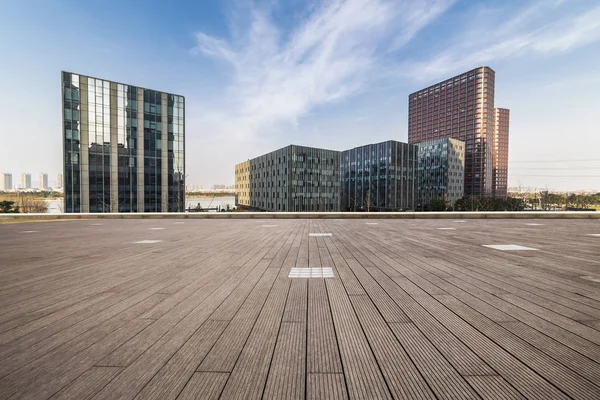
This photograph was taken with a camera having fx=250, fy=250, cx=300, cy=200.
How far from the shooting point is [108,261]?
17.7ft

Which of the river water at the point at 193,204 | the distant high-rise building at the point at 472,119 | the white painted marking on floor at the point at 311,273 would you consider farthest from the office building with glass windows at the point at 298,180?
the distant high-rise building at the point at 472,119

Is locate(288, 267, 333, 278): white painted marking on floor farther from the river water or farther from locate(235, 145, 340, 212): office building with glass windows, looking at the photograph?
locate(235, 145, 340, 212): office building with glass windows

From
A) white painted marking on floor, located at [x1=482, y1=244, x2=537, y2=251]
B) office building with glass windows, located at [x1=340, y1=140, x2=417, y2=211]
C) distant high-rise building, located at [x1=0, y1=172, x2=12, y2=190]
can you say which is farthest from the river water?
distant high-rise building, located at [x1=0, y1=172, x2=12, y2=190]

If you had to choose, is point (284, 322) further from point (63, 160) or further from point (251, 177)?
point (251, 177)

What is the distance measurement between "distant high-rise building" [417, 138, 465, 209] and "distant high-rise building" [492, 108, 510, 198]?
53591 millimetres

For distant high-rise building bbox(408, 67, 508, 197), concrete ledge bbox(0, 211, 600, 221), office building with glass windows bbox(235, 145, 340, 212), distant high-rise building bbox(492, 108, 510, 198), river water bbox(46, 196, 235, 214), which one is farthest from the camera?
distant high-rise building bbox(492, 108, 510, 198)

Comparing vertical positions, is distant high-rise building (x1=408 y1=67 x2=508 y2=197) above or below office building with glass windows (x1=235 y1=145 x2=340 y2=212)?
above

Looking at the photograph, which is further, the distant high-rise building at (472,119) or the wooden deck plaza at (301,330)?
the distant high-rise building at (472,119)

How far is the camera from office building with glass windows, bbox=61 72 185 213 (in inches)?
1642

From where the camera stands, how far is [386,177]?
3605 inches

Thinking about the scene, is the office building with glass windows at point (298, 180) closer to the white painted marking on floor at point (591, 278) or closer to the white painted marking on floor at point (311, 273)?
the white painted marking on floor at point (311, 273)

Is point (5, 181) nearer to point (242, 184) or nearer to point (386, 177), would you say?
point (242, 184)

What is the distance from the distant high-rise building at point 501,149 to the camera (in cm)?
14000

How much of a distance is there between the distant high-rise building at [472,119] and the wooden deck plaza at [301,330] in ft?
452
